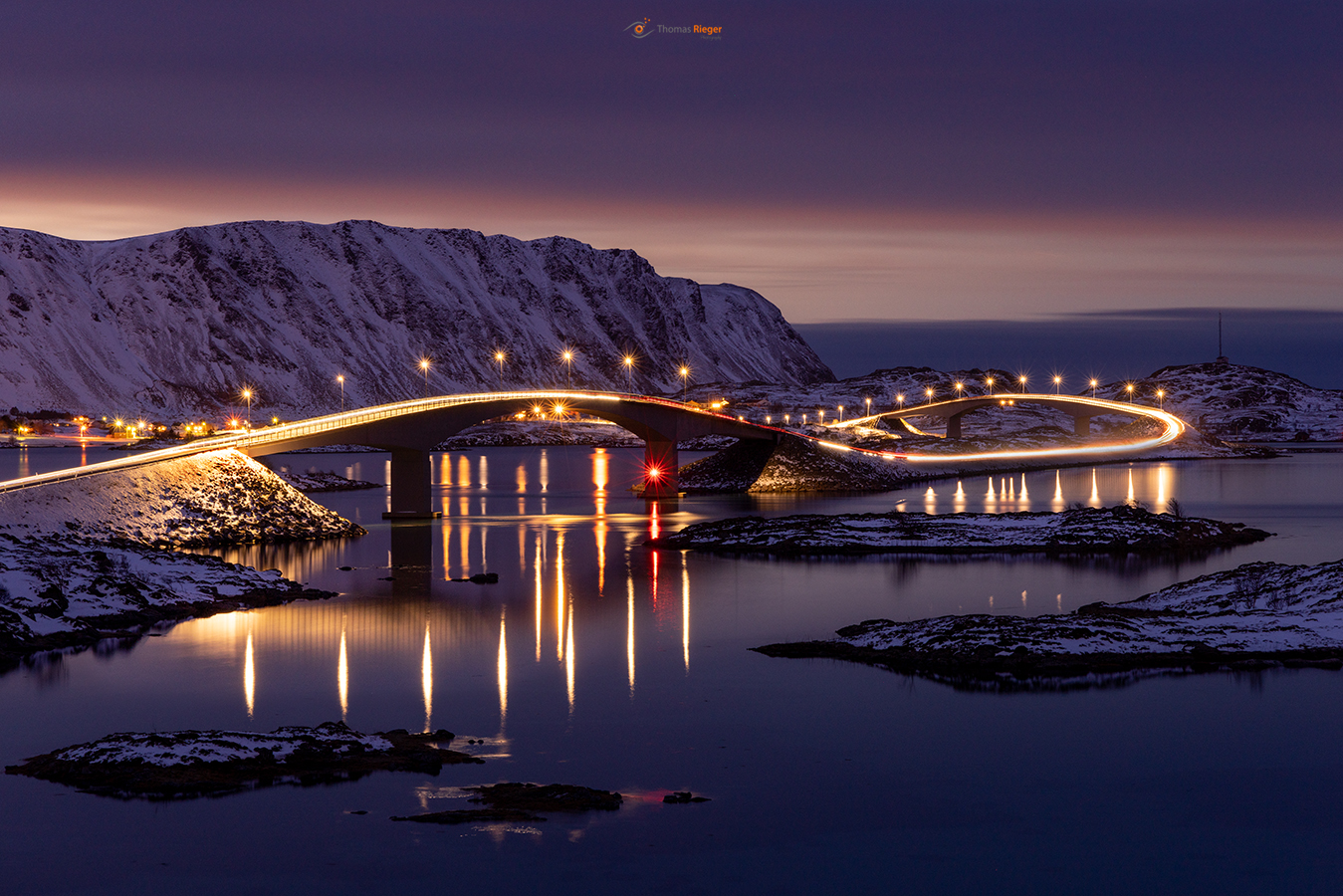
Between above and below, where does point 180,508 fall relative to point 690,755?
above

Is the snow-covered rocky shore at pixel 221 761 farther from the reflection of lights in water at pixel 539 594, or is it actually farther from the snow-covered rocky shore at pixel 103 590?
the reflection of lights in water at pixel 539 594

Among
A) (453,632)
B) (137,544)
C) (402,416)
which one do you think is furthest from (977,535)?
(137,544)

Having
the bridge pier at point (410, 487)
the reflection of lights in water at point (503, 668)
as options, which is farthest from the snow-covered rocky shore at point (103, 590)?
the bridge pier at point (410, 487)

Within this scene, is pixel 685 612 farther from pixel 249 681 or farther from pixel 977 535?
pixel 977 535

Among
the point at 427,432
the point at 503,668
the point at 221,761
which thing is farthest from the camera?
the point at 427,432

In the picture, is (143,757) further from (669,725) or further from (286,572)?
(286,572)

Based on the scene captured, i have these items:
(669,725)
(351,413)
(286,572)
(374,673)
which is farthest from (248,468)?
(669,725)

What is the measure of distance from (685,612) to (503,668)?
12293 millimetres

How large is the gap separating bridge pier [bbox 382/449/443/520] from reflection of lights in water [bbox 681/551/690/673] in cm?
3028

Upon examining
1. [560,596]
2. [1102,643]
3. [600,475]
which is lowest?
[560,596]

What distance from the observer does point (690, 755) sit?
27734 millimetres

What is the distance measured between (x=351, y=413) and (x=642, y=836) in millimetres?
69309

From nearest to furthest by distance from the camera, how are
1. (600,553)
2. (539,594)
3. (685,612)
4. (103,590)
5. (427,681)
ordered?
(427,681)
(103,590)
(685,612)
(539,594)
(600,553)

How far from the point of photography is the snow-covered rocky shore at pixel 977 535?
68.4m
